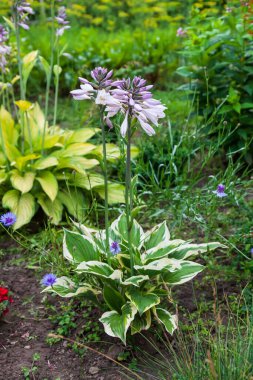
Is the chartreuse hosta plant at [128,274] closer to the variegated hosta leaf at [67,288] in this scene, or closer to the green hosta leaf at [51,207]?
the variegated hosta leaf at [67,288]

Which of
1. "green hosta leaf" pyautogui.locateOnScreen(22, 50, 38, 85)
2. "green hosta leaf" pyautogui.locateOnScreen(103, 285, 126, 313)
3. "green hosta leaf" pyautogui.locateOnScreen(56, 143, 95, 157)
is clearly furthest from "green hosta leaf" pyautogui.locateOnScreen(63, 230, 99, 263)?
"green hosta leaf" pyautogui.locateOnScreen(22, 50, 38, 85)

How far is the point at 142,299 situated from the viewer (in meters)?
2.59

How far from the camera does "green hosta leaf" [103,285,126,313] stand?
2631 millimetres

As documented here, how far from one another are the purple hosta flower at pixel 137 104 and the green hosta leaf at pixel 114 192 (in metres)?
1.79

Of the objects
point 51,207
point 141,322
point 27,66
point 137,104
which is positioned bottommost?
point 51,207

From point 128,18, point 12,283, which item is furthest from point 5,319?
point 128,18

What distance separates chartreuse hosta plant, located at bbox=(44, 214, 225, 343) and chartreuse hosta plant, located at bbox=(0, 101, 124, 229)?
0.79 meters

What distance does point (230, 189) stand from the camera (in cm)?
325

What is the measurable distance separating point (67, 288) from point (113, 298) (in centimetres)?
24

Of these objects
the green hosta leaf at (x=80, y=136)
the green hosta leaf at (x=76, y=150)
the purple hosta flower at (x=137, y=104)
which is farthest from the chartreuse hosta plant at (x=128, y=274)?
the green hosta leaf at (x=80, y=136)

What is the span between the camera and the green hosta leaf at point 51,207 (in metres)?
3.82

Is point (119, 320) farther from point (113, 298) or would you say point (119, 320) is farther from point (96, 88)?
point (96, 88)

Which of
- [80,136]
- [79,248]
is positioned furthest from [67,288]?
[80,136]

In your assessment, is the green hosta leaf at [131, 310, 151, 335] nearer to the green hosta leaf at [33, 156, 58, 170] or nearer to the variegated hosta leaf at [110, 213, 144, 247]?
the variegated hosta leaf at [110, 213, 144, 247]
